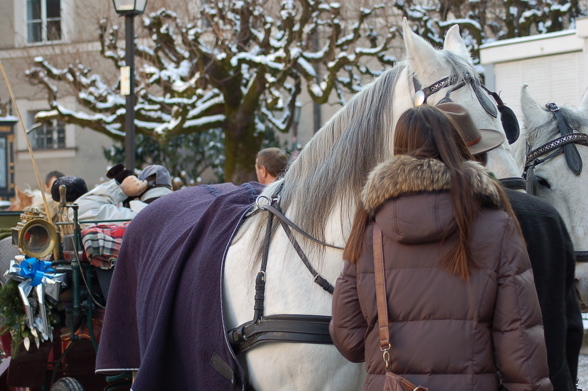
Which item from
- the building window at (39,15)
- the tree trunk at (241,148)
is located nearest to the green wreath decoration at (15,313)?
the tree trunk at (241,148)

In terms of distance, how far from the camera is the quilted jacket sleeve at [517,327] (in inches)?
77.1

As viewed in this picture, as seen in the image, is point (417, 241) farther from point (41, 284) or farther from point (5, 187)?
point (5, 187)

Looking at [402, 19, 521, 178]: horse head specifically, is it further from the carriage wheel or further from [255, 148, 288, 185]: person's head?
the carriage wheel

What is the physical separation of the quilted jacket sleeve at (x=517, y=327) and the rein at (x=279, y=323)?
2.28ft

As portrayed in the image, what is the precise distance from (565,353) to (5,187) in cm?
1189

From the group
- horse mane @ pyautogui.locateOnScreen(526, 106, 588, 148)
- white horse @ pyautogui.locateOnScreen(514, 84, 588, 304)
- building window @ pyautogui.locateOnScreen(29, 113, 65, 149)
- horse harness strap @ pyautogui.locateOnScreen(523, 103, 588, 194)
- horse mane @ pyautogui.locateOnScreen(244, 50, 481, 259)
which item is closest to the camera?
horse mane @ pyautogui.locateOnScreen(244, 50, 481, 259)

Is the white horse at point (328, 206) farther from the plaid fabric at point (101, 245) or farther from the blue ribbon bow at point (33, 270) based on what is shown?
the blue ribbon bow at point (33, 270)

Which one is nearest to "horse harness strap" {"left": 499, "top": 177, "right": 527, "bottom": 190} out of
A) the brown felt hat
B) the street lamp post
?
the brown felt hat

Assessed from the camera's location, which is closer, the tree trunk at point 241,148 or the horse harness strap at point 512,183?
the horse harness strap at point 512,183

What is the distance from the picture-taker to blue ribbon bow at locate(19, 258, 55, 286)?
4.18m

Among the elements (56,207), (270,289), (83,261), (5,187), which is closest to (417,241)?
(270,289)

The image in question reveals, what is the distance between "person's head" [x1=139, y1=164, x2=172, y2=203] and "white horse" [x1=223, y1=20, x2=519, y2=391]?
2.16 m

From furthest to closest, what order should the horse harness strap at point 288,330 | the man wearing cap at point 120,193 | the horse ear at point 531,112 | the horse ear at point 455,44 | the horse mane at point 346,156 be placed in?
the man wearing cap at point 120,193, the horse ear at point 531,112, the horse ear at point 455,44, the horse mane at point 346,156, the horse harness strap at point 288,330

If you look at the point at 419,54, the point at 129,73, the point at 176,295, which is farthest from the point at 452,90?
the point at 129,73
